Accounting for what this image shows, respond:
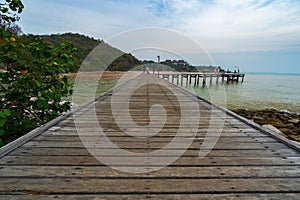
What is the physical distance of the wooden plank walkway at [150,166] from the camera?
1.43 m

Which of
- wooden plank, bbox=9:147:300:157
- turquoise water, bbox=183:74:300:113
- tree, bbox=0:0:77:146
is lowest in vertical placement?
turquoise water, bbox=183:74:300:113

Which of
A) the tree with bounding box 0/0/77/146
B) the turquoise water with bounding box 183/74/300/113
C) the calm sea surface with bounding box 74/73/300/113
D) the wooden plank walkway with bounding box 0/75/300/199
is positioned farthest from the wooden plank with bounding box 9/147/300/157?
the turquoise water with bounding box 183/74/300/113

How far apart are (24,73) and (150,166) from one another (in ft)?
6.97

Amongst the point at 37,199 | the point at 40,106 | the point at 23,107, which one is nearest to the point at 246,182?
the point at 37,199

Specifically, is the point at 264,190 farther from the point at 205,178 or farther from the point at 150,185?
the point at 150,185

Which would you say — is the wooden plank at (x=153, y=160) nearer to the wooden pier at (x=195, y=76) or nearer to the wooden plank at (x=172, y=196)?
the wooden plank at (x=172, y=196)

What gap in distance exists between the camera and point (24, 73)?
2959mm

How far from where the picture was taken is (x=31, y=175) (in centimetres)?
159

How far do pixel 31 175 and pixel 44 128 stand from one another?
118 centimetres

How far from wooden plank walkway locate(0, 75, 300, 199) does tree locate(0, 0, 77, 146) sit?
649 mm

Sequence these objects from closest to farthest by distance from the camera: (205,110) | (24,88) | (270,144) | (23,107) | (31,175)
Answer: (31,175)
(270,144)
(24,88)
(23,107)
(205,110)

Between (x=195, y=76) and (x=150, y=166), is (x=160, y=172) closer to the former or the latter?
(x=150, y=166)

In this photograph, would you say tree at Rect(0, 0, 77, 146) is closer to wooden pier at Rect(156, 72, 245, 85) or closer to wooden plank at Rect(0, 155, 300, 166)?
wooden plank at Rect(0, 155, 300, 166)

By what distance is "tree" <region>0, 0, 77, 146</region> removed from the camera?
2.91m
